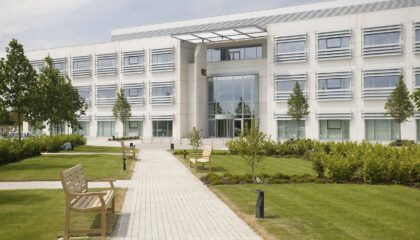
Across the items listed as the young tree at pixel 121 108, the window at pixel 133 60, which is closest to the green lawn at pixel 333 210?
the young tree at pixel 121 108

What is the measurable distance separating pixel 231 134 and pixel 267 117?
19.7 ft

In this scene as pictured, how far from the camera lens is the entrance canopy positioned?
49.2 metres

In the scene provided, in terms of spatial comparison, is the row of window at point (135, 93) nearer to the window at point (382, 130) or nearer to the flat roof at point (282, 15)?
the flat roof at point (282, 15)

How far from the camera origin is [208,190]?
1387 cm

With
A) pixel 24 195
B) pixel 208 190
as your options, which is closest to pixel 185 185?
pixel 208 190

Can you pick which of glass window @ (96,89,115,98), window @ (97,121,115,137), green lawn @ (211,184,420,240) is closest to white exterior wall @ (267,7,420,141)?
glass window @ (96,89,115,98)

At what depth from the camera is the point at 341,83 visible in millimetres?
46688

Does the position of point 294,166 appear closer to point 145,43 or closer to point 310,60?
point 310,60

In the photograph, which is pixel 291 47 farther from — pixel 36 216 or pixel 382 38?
pixel 36 216

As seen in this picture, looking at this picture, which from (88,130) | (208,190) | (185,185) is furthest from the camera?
(88,130)

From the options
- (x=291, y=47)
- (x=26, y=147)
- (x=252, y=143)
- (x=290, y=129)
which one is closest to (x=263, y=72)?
(x=291, y=47)

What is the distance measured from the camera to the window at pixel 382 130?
44.3 m

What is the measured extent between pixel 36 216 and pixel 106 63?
55205mm

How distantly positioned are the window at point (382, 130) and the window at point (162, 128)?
2506 centimetres
